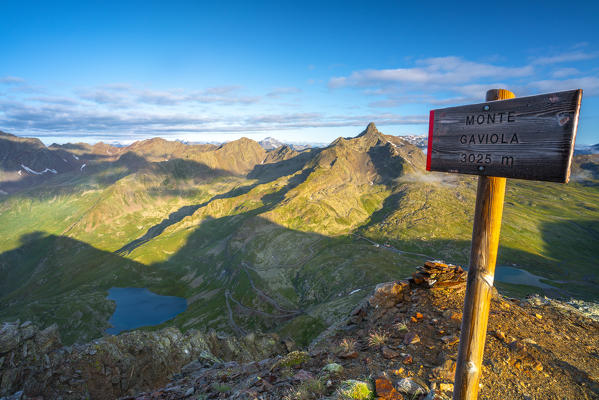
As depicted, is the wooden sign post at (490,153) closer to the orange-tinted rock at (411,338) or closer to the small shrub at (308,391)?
the small shrub at (308,391)

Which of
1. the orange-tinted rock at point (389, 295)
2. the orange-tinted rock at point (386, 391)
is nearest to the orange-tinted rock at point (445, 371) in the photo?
the orange-tinted rock at point (386, 391)

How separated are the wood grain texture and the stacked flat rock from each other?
11837 millimetres

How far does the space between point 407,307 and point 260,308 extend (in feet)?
543

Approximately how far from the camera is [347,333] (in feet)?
59.7

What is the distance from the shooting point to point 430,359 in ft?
38.4

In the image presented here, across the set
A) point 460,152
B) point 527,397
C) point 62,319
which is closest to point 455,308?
point 527,397

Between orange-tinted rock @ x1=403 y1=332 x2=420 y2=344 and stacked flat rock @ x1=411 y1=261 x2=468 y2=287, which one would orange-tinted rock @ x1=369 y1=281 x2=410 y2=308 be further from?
orange-tinted rock @ x1=403 y1=332 x2=420 y2=344

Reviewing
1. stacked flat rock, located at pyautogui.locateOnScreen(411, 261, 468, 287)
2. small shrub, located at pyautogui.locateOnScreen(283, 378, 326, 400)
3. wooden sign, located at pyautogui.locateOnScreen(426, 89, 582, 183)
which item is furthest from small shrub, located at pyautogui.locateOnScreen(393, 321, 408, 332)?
wooden sign, located at pyautogui.locateOnScreen(426, 89, 582, 183)

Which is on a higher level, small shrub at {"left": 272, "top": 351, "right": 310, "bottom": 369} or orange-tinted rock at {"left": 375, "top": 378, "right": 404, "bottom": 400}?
orange-tinted rock at {"left": 375, "top": 378, "right": 404, "bottom": 400}

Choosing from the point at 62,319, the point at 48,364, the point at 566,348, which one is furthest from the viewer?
the point at 62,319

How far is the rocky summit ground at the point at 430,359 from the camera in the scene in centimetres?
985

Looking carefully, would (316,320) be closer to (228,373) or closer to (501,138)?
(228,373)

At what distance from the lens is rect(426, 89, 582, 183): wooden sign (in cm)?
473

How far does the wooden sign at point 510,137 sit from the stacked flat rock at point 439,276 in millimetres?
13581
